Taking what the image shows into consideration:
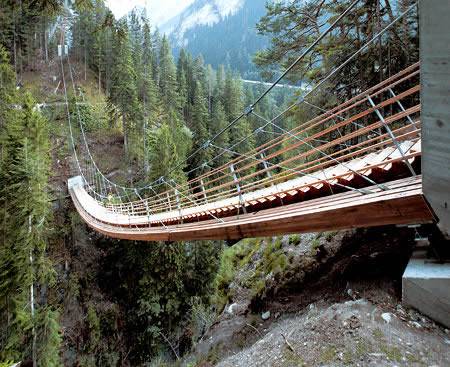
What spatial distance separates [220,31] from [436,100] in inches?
4898

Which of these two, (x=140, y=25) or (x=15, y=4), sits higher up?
(x=140, y=25)

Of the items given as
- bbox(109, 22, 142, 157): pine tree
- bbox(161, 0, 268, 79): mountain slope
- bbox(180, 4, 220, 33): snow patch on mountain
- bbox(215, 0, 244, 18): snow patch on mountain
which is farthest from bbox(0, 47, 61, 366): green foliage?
bbox(180, 4, 220, 33): snow patch on mountain

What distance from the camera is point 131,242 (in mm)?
11406

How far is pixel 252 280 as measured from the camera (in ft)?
12.0

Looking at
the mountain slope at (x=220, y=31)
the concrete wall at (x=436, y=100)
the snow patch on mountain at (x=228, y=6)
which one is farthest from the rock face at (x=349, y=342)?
the snow patch on mountain at (x=228, y=6)

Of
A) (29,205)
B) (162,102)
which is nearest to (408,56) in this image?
(29,205)

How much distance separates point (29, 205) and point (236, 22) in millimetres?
121029

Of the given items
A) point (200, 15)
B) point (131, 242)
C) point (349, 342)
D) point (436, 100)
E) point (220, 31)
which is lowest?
point (349, 342)

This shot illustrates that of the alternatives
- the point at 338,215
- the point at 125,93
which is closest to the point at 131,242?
the point at 125,93

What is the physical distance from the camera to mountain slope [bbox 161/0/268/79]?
3574 inches

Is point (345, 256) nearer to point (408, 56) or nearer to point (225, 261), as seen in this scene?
point (225, 261)

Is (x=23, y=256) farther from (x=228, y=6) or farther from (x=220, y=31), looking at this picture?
(x=228, y=6)

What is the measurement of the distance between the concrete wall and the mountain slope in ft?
254

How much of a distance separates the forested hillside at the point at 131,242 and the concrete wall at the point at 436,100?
2.98 feet
